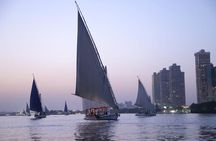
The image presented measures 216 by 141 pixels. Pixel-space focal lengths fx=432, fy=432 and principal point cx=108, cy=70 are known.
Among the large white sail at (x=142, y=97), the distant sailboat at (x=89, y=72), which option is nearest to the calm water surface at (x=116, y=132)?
the distant sailboat at (x=89, y=72)

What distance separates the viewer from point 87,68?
84438 millimetres

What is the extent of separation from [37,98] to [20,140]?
10529 centimetres

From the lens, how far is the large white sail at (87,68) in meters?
83.6

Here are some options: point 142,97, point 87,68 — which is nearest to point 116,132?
point 87,68

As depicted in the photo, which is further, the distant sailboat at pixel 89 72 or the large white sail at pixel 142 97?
the large white sail at pixel 142 97

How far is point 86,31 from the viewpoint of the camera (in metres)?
84.1

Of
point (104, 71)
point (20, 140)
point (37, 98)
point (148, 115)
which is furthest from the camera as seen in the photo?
point (148, 115)

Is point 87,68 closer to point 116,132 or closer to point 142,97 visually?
point 116,132

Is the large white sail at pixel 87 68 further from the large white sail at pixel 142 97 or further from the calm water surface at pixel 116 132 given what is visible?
the large white sail at pixel 142 97

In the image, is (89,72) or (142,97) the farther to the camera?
(142,97)

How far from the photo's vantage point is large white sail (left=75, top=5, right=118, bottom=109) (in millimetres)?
83625

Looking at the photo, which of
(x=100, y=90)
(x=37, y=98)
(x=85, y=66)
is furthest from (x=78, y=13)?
(x=37, y=98)

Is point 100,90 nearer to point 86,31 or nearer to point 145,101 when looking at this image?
point 86,31

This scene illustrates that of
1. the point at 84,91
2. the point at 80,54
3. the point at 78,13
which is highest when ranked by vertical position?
the point at 78,13
